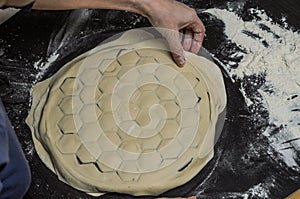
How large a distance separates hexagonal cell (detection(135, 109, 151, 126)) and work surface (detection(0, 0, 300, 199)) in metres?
0.16

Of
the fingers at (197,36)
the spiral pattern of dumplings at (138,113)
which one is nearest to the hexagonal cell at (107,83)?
the spiral pattern of dumplings at (138,113)

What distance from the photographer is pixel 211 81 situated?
4.24 feet

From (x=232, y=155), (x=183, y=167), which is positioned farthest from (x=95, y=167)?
(x=232, y=155)

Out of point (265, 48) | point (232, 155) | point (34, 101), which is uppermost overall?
point (265, 48)

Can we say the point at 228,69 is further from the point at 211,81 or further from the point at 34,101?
the point at 34,101

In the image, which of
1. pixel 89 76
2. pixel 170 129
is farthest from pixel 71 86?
pixel 170 129

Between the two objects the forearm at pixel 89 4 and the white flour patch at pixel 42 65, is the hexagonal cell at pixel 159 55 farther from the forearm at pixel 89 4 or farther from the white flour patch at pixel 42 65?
the white flour patch at pixel 42 65

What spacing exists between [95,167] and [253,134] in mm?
371

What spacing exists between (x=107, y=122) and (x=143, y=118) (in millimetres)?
78

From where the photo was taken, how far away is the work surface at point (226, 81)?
119 centimetres

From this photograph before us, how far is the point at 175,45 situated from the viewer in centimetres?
127

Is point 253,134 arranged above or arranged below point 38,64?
above

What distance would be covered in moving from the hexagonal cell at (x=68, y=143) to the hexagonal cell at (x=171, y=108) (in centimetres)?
20

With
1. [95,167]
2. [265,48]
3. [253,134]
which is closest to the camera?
[95,167]
